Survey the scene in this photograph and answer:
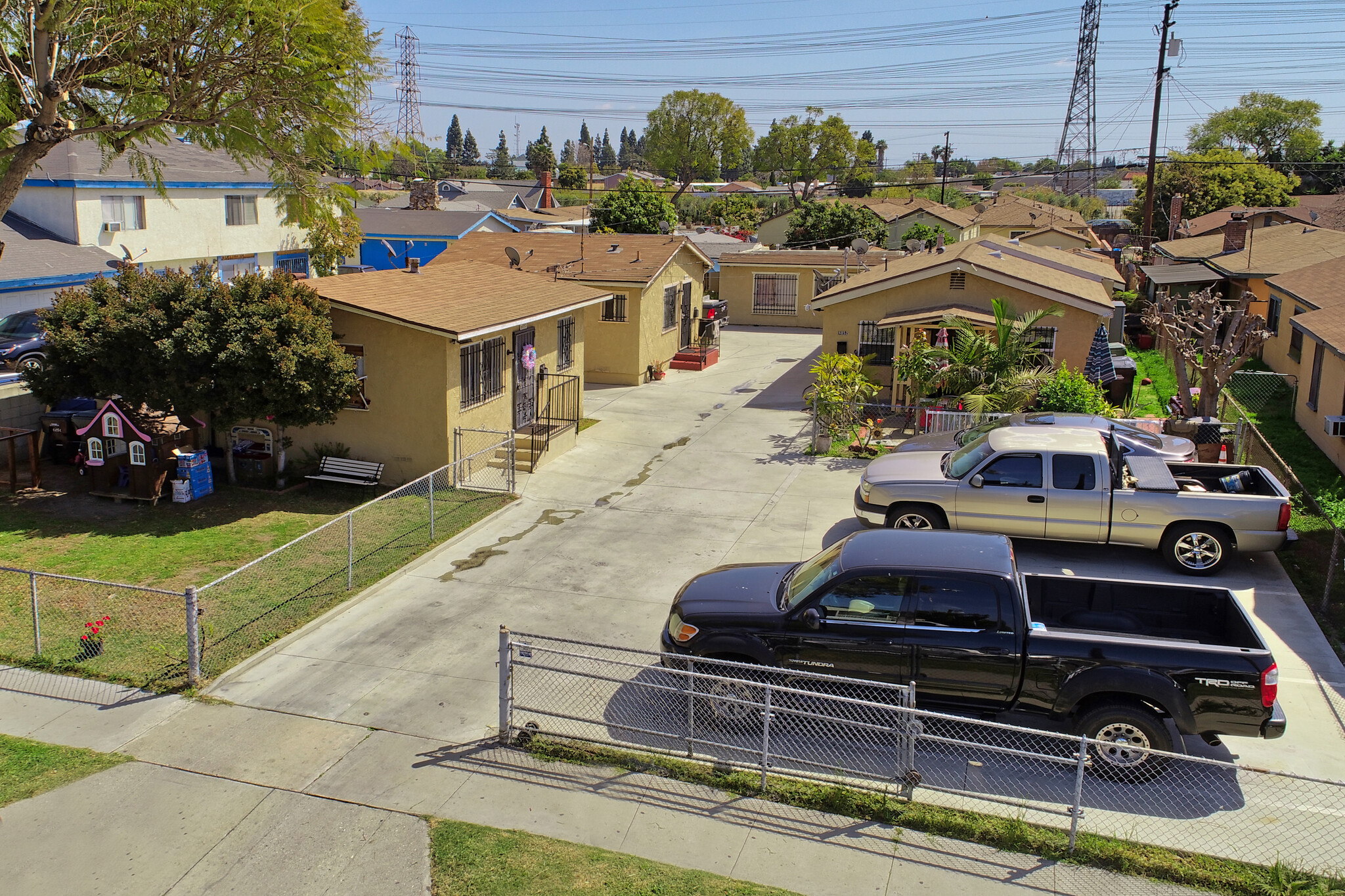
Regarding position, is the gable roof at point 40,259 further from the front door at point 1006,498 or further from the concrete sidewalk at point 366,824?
the front door at point 1006,498

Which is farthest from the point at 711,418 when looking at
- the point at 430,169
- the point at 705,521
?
the point at 430,169

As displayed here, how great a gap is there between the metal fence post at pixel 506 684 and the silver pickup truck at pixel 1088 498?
252 inches

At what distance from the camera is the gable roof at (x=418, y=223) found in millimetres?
40531

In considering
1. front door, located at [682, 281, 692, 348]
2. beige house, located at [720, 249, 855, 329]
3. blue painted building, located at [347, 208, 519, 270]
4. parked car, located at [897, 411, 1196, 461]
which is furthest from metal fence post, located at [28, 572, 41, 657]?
blue painted building, located at [347, 208, 519, 270]

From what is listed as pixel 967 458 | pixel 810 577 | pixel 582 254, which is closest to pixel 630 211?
pixel 582 254

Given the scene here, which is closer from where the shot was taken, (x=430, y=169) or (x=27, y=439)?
(x=27, y=439)

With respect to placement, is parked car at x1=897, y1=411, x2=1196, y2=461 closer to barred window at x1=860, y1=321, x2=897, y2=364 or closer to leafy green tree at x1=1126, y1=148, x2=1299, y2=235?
barred window at x1=860, y1=321, x2=897, y2=364

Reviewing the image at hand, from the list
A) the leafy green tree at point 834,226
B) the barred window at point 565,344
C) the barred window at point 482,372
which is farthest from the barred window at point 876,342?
the leafy green tree at point 834,226

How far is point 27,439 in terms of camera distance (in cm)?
1689

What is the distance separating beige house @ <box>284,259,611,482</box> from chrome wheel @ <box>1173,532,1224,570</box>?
10.6 meters

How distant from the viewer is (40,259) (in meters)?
27.3

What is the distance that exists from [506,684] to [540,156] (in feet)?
393

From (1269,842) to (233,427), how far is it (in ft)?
51.6

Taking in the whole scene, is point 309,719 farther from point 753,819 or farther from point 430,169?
point 430,169
